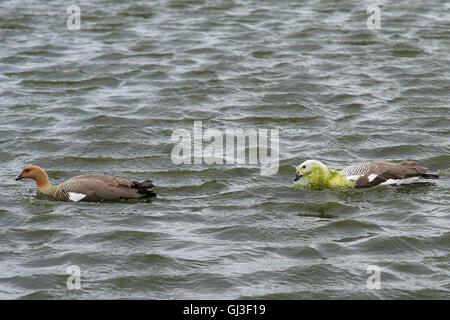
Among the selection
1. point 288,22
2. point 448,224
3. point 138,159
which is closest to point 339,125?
point 138,159

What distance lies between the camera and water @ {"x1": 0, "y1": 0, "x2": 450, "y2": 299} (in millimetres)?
9758

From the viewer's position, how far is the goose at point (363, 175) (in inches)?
471

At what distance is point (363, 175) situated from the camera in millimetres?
11984

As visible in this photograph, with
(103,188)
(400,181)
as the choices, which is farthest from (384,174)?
(103,188)

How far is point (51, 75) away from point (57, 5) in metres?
6.17

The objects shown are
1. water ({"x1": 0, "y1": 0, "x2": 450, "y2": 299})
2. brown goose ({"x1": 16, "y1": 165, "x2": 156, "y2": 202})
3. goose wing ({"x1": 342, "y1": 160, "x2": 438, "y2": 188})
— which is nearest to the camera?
water ({"x1": 0, "y1": 0, "x2": 450, "y2": 299})

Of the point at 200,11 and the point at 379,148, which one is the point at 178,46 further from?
the point at 379,148

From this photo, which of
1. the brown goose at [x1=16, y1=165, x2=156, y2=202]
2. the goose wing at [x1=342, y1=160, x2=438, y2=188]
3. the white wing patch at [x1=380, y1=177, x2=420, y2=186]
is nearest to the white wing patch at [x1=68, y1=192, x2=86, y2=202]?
the brown goose at [x1=16, y1=165, x2=156, y2=202]

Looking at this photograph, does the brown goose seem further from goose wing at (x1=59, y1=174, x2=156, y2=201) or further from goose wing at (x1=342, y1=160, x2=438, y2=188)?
goose wing at (x1=342, y1=160, x2=438, y2=188)

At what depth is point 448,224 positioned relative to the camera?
10.9 metres

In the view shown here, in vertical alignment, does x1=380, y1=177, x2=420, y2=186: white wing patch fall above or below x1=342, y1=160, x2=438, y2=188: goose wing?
below

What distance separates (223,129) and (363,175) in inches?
153

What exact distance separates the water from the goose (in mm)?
157

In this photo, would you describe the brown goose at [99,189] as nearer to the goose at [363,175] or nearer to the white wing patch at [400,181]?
the goose at [363,175]
